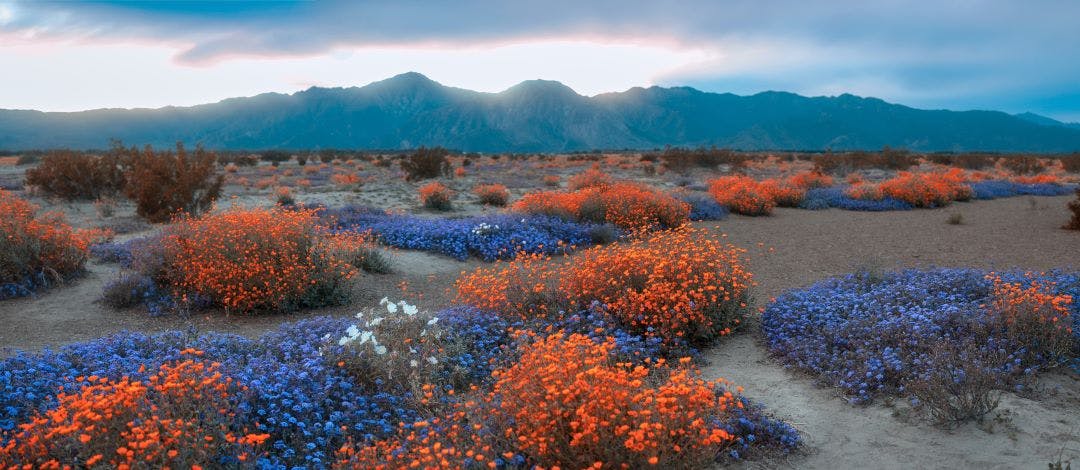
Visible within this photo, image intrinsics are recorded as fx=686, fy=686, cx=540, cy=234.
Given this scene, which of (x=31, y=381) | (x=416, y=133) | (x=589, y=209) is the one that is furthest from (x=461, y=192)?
(x=416, y=133)

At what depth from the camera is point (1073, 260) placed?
1184 centimetres

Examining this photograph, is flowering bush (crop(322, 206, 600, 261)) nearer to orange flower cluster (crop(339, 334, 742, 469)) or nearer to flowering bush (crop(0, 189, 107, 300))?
flowering bush (crop(0, 189, 107, 300))

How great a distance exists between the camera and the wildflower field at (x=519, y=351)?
406 centimetres

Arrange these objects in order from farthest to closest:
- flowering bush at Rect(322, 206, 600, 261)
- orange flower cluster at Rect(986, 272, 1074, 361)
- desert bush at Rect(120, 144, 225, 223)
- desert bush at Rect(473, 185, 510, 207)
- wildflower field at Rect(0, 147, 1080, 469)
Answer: desert bush at Rect(473, 185, 510, 207) < desert bush at Rect(120, 144, 225, 223) < flowering bush at Rect(322, 206, 600, 261) < orange flower cluster at Rect(986, 272, 1074, 361) < wildflower field at Rect(0, 147, 1080, 469)

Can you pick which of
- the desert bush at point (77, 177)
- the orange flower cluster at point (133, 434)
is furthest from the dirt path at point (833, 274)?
the desert bush at point (77, 177)

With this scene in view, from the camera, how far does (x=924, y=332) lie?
20.7 ft

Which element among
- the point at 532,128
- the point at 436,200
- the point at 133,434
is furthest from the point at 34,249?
the point at 532,128

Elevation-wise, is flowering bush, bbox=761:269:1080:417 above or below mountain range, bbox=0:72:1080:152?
below

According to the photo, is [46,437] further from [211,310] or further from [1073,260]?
[1073,260]

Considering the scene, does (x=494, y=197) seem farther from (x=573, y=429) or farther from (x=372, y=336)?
(x=573, y=429)

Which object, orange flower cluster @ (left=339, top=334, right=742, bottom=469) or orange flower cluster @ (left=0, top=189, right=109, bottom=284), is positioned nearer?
orange flower cluster @ (left=339, top=334, right=742, bottom=469)

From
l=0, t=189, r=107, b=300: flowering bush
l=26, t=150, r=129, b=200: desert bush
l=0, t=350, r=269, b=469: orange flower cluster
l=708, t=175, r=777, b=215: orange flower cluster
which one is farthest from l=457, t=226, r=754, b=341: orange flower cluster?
l=26, t=150, r=129, b=200: desert bush

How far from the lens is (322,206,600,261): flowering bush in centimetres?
1271

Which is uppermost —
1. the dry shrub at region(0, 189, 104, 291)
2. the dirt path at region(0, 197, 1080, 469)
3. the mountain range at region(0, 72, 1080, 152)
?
the mountain range at region(0, 72, 1080, 152)
